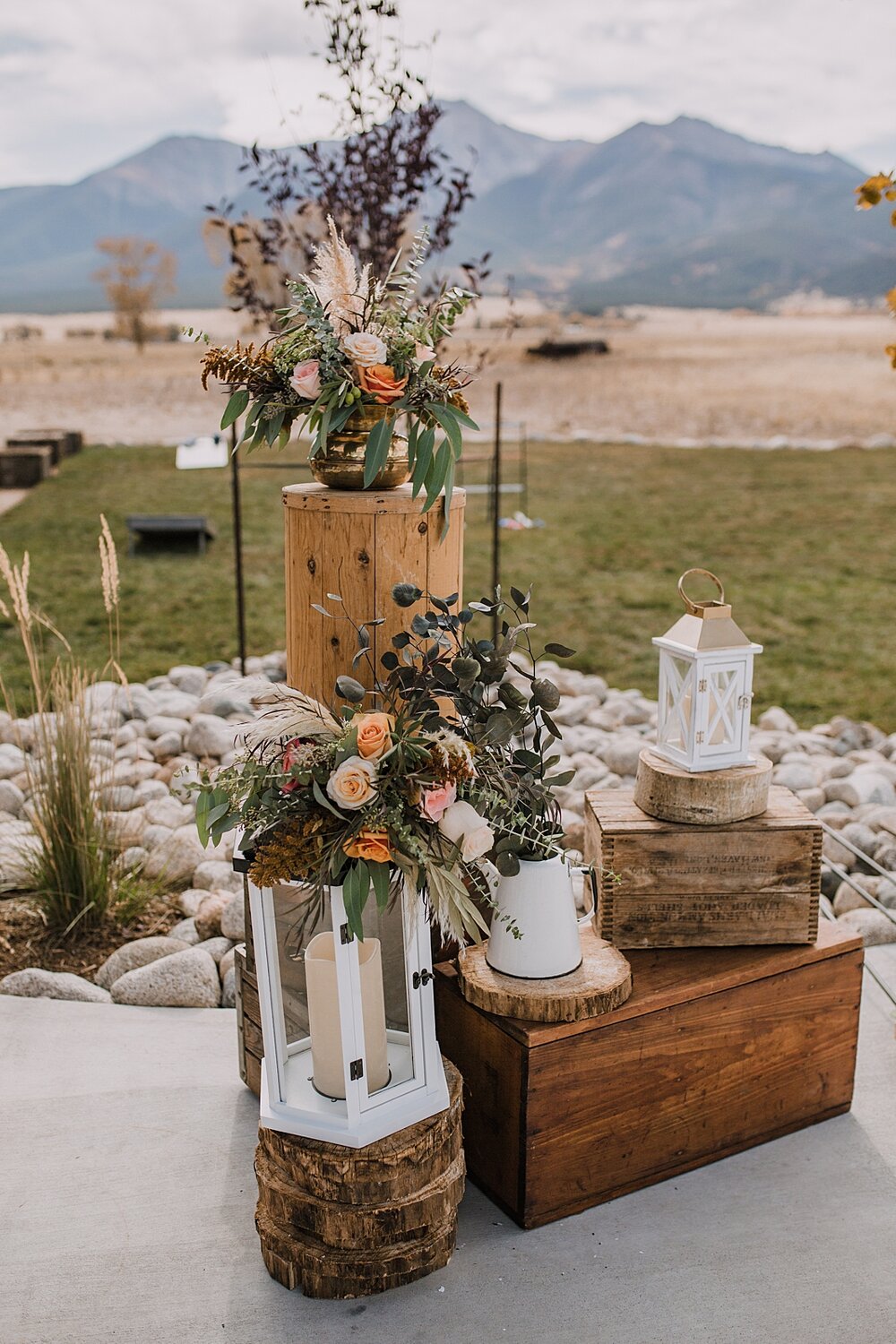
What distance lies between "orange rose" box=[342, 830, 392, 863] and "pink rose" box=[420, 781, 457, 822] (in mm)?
83

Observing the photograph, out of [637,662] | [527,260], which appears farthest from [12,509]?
[527,260]

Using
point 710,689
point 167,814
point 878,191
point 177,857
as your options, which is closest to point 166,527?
point 167,814

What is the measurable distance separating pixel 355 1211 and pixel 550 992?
19.0 inches

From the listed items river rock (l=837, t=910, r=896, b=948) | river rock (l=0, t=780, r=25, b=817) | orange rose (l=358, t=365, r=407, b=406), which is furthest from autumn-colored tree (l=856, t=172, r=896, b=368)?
river rock (l=0, t=780, r=25, b=817)

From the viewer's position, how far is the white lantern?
183 centimetres

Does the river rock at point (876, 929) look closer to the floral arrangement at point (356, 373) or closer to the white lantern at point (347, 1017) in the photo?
the white lantern at point (347, 1017)

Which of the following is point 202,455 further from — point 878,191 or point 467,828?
point 467,828

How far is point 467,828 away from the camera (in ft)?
5.77

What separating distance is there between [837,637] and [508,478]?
541cm

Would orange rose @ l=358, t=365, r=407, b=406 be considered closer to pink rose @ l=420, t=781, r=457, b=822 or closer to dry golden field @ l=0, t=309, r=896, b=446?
pink rose @ l=420, t=781, r=457, b=822

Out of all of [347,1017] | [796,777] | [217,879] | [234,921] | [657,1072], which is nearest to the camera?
[347,1017]

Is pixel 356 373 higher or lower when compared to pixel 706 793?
higher

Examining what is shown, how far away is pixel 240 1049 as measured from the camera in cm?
237

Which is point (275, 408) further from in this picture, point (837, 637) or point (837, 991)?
point (837, 637)
